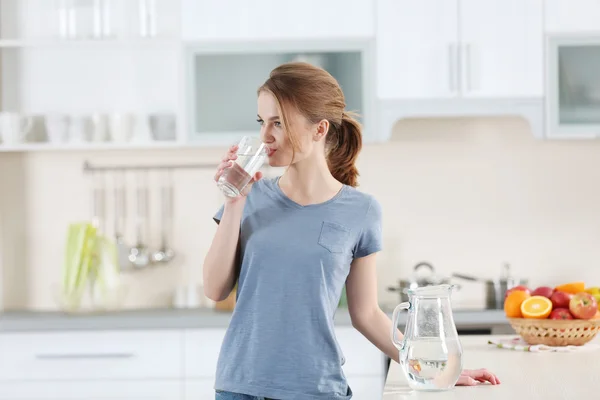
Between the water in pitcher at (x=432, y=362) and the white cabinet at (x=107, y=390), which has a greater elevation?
the water in pitcher at (x=432, y=362)

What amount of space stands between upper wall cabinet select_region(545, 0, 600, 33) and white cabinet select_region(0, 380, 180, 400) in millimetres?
2071

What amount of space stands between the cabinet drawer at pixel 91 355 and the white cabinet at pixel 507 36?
1.58 metres

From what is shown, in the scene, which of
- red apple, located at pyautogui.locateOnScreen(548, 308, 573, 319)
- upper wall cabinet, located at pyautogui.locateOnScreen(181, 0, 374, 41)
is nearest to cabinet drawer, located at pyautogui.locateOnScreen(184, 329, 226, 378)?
upper wall cabinet, located at pyautogui.locateOnScreen(181, 0, 374, 41)

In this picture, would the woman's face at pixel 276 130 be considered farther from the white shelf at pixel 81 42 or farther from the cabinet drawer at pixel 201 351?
the white shelf at pixel 81 42

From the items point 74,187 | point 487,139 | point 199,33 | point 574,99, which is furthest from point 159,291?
point 574,99

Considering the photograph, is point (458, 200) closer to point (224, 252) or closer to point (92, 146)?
point (92, 146)

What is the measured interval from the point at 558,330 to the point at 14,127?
A: 2.44 meters

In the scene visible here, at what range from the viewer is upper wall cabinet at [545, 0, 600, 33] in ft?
12.0

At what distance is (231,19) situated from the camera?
3.68m

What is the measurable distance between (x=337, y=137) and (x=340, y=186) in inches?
4.7

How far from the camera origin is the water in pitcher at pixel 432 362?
5.57 ft

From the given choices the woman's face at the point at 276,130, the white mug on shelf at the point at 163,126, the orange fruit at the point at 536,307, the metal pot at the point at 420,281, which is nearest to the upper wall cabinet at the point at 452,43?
the metal pot at the point at 420,281

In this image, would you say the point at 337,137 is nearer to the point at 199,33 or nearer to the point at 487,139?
the point at 199,33

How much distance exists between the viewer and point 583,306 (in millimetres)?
2189
